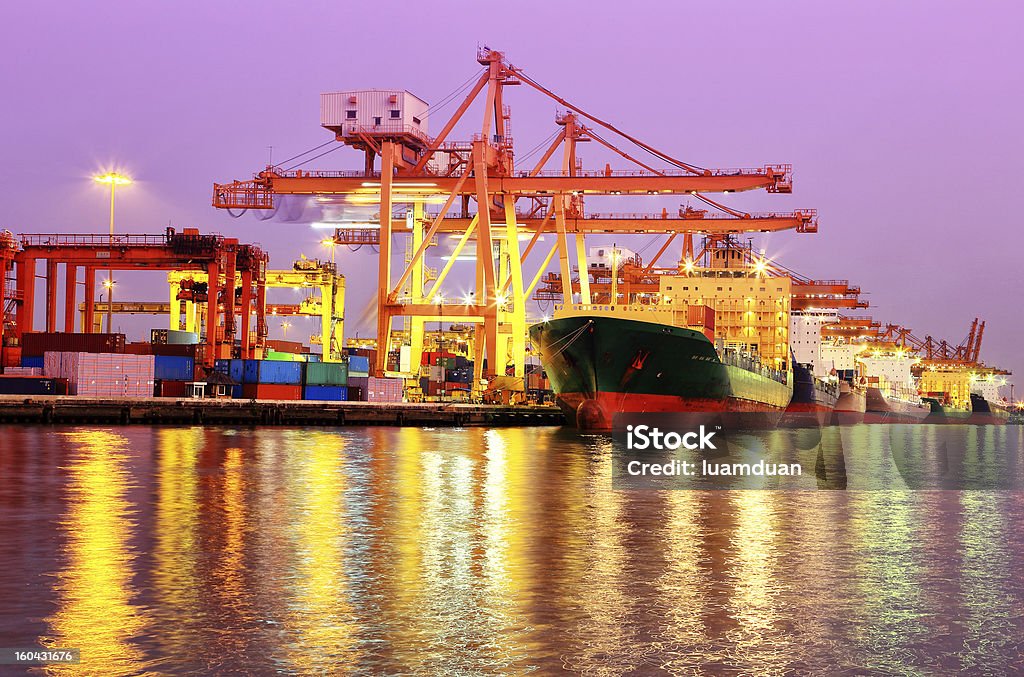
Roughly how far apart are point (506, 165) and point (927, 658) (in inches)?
2195

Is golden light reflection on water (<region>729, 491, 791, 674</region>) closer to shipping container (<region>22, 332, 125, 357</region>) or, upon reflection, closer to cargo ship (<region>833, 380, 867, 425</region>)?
shipping container (<region>22, 332, 125, 357</region>)

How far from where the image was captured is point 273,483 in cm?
2758

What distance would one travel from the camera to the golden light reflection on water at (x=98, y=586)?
1103cm

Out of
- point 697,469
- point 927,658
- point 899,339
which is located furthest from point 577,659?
point 899,339

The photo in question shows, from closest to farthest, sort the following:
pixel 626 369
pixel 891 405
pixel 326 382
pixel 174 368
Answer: pixel 626 369, pixel 174 368, pixel 326 382, pixel 891 405

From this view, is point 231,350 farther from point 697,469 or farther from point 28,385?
point 697,469

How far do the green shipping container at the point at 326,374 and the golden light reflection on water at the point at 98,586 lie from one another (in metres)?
40.3

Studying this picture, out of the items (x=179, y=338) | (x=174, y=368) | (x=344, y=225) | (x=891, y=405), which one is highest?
(x=344, y=225)

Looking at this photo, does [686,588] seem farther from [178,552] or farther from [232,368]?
[232,368]

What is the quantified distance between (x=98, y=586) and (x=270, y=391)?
5238 centimetres

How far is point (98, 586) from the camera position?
14.2 meters

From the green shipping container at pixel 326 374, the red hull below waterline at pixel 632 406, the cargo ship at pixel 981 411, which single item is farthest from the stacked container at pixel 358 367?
the cargo ship at pixel 981 411

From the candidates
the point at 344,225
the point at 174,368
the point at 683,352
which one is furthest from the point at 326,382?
the point at 683,352

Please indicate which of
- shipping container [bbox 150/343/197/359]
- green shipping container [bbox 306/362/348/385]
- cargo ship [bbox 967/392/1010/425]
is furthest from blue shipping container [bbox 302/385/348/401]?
cargo ship [bbox 967/392/1010/425]
